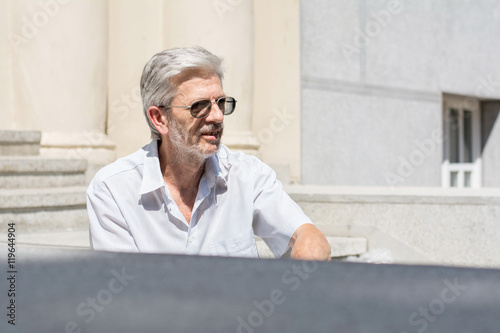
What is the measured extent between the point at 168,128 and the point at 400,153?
6247 millimetres

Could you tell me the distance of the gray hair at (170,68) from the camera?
207 cm

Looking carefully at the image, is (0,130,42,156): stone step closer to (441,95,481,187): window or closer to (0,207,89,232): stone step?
(0,207,89,232): stone step

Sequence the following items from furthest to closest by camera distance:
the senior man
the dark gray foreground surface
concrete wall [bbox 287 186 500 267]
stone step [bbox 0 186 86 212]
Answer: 1. concrete wall [bbox 287 186 500 267]
2. stone step [bbox 0 186 86 212]
3. the senior man
4. the dark gray foreground surface

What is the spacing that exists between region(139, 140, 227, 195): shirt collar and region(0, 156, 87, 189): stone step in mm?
2568

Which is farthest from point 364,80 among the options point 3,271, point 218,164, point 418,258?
point 3,271

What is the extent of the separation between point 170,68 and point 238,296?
1.17 metres

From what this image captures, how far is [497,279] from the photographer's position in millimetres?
909

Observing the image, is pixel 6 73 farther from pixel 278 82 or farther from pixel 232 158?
pixel 232 158

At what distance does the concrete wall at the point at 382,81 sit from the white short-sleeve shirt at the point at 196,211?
473cm

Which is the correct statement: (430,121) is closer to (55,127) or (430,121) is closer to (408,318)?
(55,127)

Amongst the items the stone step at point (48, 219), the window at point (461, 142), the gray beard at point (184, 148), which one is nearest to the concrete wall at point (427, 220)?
the stone step at point (48, 219)

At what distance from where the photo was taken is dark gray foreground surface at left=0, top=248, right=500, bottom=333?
3.10ft

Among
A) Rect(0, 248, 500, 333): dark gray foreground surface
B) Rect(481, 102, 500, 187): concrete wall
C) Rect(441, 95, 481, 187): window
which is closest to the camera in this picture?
Rect(0, 248, 500, 333): dark gray foreground surface

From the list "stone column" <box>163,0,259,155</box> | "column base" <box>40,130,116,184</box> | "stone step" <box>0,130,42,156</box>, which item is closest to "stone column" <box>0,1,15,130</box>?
"column base" <box>40,130,116,184</box>
